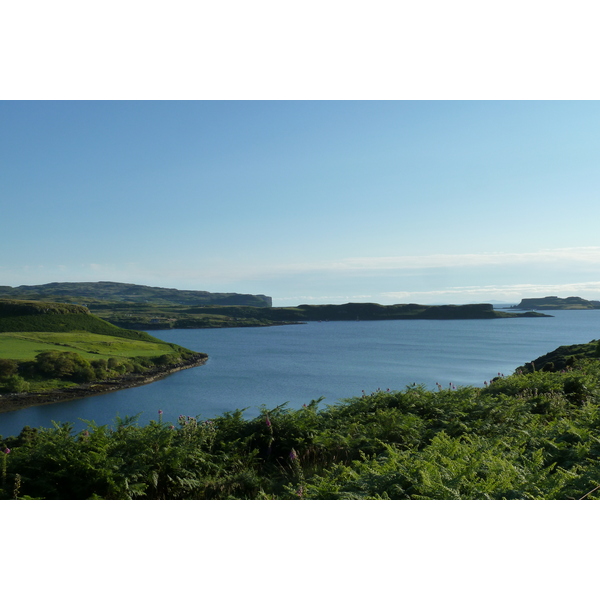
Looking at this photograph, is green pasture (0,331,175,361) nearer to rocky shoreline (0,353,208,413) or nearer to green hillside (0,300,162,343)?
green hillside (0,300,162,343)

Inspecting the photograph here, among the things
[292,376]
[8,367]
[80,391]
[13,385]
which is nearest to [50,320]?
[8,367]

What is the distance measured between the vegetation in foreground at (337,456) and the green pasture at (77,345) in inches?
3121

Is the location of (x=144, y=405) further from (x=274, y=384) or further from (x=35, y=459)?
(x=35, y=459)

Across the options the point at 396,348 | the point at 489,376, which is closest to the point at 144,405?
the point at 489,376

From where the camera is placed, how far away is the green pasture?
261ft

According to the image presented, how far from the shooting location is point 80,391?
2490 inches

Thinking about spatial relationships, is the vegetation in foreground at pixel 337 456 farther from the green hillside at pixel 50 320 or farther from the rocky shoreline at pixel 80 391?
the green hillside at pixel 50 320

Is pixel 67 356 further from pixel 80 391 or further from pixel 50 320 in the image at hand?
pixel 50 320

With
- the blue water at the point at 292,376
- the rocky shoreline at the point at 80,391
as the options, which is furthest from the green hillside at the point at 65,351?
the blue water at the point at 292,376

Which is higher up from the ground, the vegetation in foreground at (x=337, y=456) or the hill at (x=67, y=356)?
the vegetation in foreground at (x=337, y=456)

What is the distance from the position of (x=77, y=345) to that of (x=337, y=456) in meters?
93.0

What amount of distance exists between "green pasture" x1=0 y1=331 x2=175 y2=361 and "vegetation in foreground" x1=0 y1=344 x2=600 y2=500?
3121 inches

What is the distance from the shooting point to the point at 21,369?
226ft

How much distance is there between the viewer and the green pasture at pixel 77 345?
79.6 m
